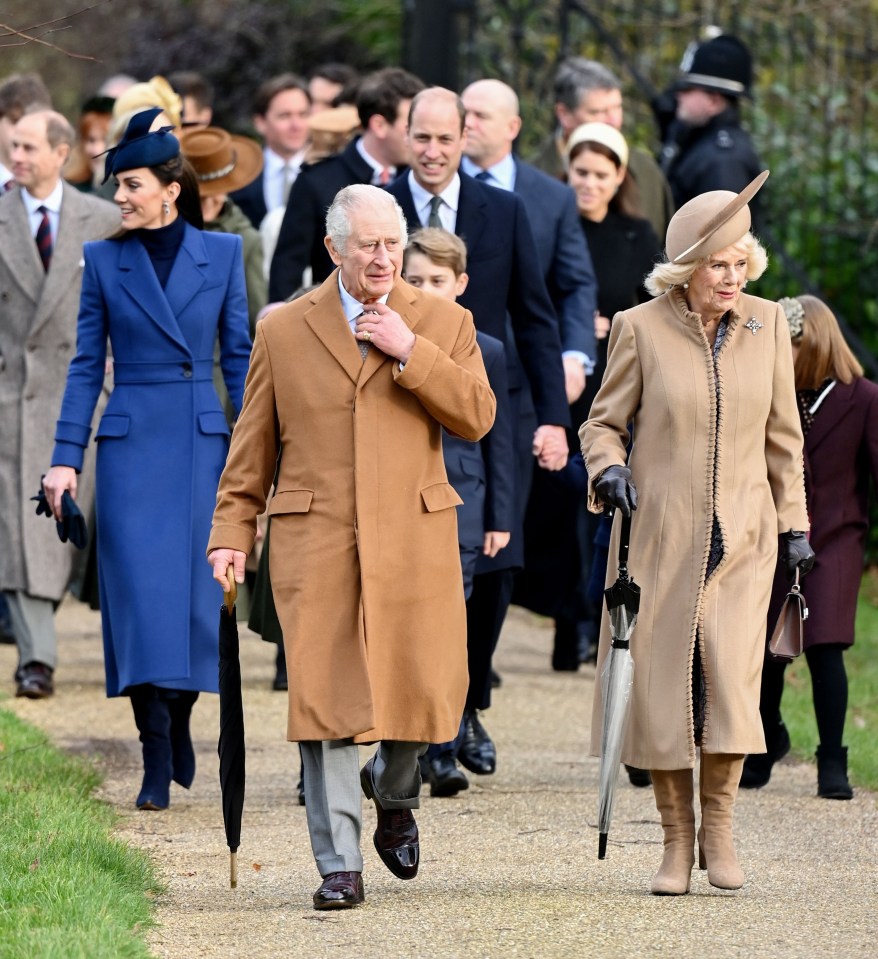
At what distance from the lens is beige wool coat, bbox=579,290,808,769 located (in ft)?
18.9

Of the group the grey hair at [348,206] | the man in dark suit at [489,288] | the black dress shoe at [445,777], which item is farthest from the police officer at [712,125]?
the grey hair at [348,206]

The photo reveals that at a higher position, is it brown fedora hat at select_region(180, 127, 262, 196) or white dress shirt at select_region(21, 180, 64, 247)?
brown fedora hat at select_region(180, 127, 262, 196)

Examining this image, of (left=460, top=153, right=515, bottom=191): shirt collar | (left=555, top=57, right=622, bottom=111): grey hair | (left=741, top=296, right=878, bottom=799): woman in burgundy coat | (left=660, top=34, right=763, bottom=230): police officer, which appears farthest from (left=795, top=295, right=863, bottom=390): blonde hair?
(left=660, top=34, right=763, bottom=230): police officer

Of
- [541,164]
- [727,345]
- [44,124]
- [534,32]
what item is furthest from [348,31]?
[727,345]

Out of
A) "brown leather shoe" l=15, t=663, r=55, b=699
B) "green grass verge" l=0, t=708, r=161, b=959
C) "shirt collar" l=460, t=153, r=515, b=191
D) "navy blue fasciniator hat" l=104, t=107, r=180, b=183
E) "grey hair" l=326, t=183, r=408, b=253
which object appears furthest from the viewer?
"brown leather shoe" l=15, t=663, r=55, b=699

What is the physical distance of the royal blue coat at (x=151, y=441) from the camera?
7141mm

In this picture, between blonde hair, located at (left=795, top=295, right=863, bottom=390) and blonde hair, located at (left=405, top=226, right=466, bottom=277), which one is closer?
blonde hair, located at (left=405, top=226, right=466, bottom=277)

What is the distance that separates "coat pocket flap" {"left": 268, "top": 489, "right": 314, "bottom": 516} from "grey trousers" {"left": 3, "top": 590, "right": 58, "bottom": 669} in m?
3.60

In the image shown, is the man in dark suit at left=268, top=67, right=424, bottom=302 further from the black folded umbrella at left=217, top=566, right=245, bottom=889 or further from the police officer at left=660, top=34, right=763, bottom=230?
the black folded umbrella at left=217, top=566, right=245, bottom=889

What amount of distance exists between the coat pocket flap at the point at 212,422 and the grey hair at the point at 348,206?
164 cm

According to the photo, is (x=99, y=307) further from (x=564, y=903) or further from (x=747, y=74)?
(x=747, y=74)

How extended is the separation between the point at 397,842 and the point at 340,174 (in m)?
3.78

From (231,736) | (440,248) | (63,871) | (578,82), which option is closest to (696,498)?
(231,736)

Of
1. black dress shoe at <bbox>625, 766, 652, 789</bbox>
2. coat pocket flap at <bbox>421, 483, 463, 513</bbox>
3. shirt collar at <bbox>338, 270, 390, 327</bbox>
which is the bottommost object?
black dress shoe at <bbox>625, 766, 652, 789</bbox>
